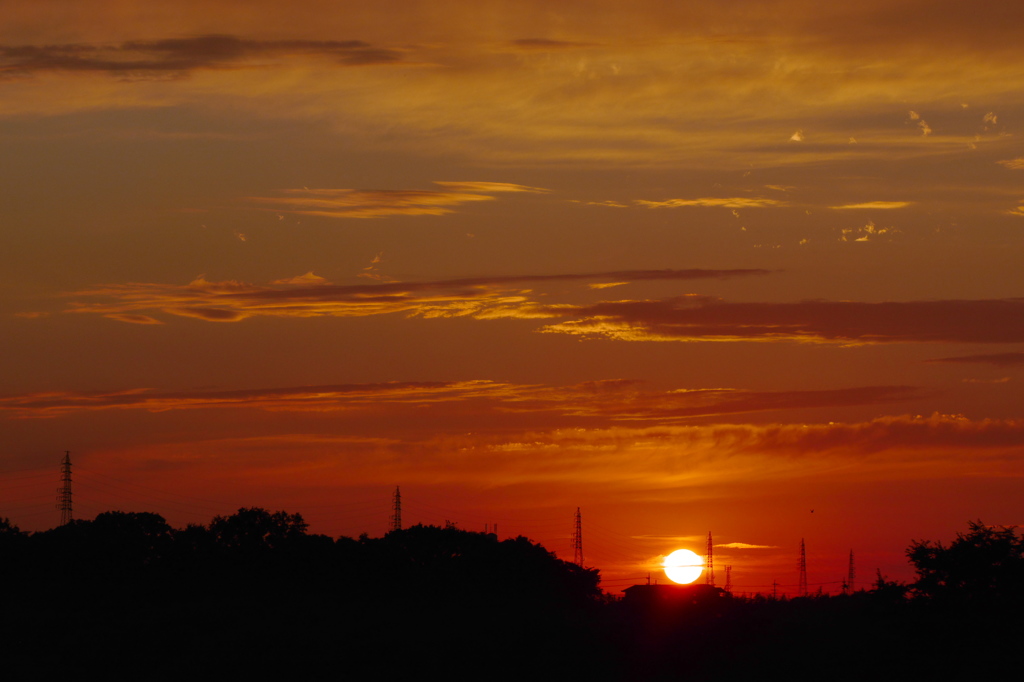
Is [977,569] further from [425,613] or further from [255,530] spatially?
[255,530]

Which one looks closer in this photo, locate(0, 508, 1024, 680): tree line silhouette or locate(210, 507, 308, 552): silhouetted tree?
locate(0, 508, 1024, 680): tree line silhouette

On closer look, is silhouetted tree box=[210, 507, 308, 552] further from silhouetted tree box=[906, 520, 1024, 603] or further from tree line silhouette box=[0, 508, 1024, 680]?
silhouetted tree box=[906, 520, 1024, 603]

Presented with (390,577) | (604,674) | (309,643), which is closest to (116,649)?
(309,643)

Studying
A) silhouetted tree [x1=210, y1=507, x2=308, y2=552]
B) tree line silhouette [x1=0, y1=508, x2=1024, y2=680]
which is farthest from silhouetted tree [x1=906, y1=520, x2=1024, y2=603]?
silhouetted tree [x1=210, y1=507, x2=308, y2=552]

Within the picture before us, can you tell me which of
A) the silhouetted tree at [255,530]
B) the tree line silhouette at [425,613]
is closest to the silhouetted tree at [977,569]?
the tree line silhouette at [425,613]

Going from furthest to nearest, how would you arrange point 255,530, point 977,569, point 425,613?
point 255,530
point 425,613
point 977,569

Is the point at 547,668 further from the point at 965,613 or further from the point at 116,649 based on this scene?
the point at 116,649

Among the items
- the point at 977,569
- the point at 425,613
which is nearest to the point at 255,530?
the point at 425,613

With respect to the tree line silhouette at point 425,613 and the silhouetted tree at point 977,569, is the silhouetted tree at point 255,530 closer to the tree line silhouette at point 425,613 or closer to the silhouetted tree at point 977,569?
the tree line silhouette at point 425,613

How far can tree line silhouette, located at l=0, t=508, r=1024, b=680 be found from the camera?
5912 cm

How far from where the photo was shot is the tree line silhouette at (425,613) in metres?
59.1

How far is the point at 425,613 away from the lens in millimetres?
94812

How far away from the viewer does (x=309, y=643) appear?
7931 centimetres

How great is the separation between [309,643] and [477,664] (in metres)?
12.4
